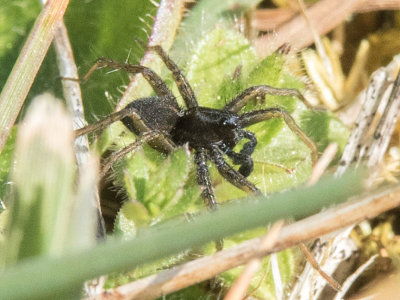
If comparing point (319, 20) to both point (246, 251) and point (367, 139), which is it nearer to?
point (367, 139)

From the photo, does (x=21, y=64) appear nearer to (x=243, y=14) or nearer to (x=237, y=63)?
(x=237, y=63)

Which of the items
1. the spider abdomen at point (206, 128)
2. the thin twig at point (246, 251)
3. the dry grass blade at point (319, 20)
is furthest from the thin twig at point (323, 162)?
the dry grass blade at point (319, 20)

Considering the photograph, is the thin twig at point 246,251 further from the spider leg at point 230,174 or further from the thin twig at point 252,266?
the spider leg at point 230,174

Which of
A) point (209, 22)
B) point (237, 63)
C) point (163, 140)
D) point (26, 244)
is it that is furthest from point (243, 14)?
point (26, 244)

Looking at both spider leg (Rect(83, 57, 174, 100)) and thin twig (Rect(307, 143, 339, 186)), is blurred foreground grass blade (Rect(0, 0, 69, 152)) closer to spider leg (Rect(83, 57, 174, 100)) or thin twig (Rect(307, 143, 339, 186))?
spider leg (Rect(83, 57, 174, 100))

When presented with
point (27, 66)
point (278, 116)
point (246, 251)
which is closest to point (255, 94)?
point (278, 116)

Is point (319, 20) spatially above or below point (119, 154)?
above
